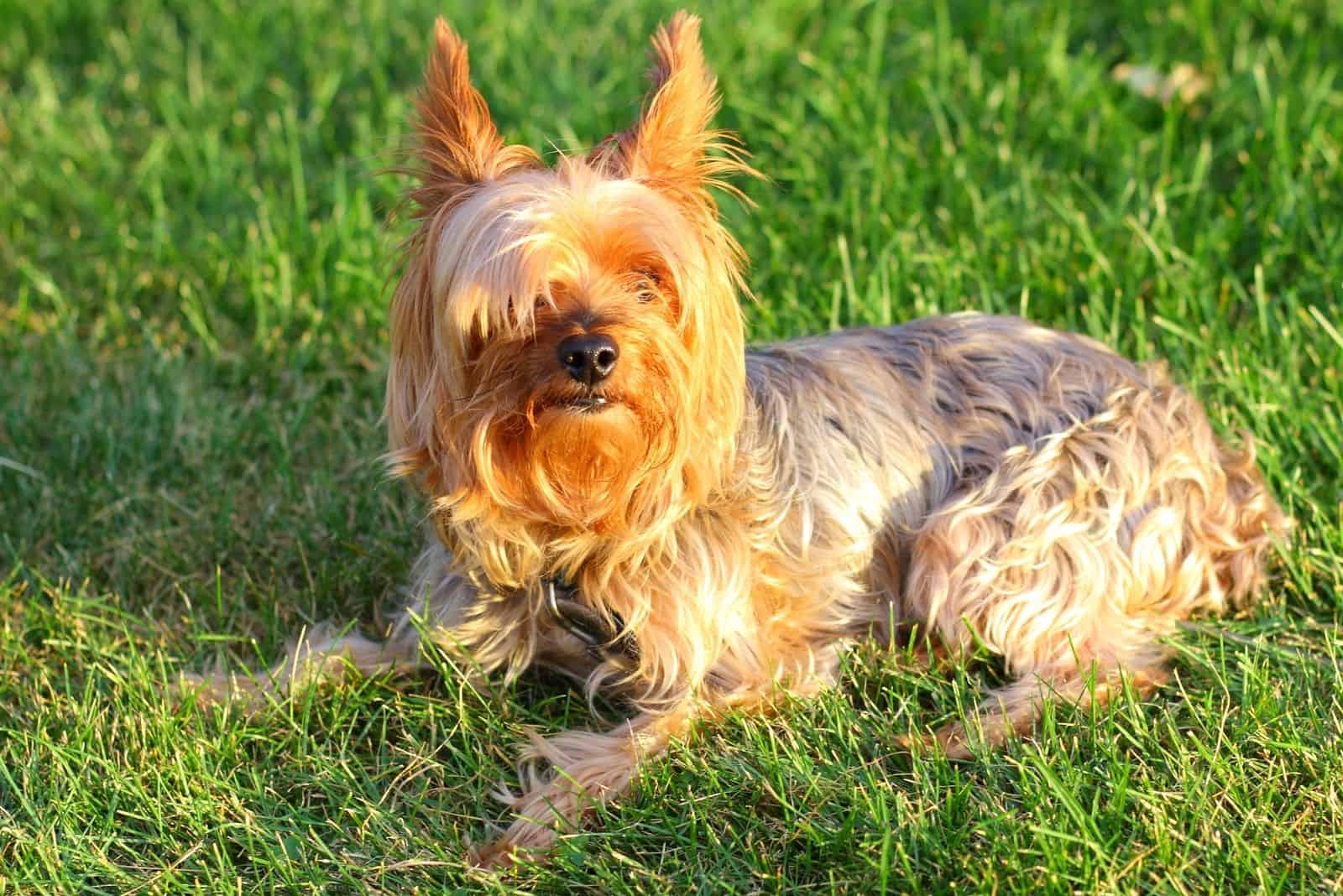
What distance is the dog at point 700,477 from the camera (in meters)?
3.62

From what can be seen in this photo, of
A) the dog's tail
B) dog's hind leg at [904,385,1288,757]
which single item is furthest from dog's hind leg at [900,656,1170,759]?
the dog's tail

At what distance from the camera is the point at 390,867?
3.67m

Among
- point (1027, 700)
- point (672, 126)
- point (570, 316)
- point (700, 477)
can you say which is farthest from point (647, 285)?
point (1027, 700)

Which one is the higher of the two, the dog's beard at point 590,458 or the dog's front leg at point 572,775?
the dog's beard at point 590,458

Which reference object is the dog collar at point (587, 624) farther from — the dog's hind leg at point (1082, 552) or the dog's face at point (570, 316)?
the dog's hind leg at point (1082, 552)

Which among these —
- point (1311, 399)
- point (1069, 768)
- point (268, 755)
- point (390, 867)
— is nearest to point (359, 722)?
point (268, 755)

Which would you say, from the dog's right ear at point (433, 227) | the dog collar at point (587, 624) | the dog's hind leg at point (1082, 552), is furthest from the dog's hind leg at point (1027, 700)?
the dog's right ear at point (433, 227)

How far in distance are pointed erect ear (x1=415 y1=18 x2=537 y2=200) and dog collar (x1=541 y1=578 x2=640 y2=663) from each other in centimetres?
109

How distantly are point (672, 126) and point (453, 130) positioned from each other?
0.53m

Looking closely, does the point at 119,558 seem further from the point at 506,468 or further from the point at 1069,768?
the point at 1069,768

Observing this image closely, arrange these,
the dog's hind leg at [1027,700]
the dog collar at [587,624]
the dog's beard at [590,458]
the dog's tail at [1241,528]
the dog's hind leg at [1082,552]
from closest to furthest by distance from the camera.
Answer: the dog's beard at [590,458], the dog's hind leg at [1027,700], the dog collar at [587,624], the dog's hind leg at [1082,552], the dog's tail at [1241,528]

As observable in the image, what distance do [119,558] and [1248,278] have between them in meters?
4.19

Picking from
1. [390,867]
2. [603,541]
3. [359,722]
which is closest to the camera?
[390,867]

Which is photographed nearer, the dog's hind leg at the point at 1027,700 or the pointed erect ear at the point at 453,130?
the pointed erect ear at the point at 453,130
